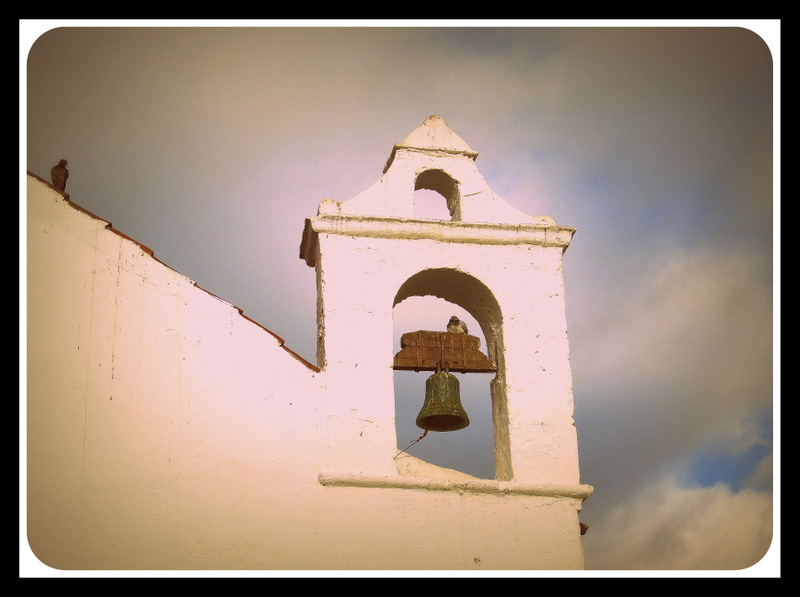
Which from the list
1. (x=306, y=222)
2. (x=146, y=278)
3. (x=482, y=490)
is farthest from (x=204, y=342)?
(x=482, y=490)

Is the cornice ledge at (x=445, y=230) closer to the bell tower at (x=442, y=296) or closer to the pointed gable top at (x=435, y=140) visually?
the bell tower at (x=442, y=296)

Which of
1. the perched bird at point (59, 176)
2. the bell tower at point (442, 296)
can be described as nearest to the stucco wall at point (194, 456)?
the bell tower at point (442, 296)

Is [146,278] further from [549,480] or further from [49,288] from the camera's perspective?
[549,480]

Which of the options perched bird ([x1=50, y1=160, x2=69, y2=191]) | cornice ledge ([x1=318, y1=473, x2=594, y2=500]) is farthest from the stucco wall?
perched bird ([x1=50, y1=160, x2=69, y2=191])

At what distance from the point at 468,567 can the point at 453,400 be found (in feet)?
5.51

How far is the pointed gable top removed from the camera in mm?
13391

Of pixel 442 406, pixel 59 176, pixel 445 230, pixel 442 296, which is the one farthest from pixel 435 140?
pixel 59 176

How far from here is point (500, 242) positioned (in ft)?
42.4

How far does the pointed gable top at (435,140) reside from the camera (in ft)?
43.9

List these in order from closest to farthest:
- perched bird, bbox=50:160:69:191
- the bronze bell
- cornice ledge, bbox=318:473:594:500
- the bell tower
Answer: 1. cornice ledge, bbox=318:473:594:500
2. the bell tower
3. the bronze bell
4. perched bird, bbox=50:160:69:191

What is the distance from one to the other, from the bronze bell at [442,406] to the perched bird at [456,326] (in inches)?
16.4

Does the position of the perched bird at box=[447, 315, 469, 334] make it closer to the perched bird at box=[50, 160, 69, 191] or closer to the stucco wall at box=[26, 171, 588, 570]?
the stucco wall at box=[26, 171, 588, 570]

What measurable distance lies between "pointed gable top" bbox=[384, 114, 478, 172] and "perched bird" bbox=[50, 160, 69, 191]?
2.96 metres

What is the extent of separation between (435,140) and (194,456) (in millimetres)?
3930
